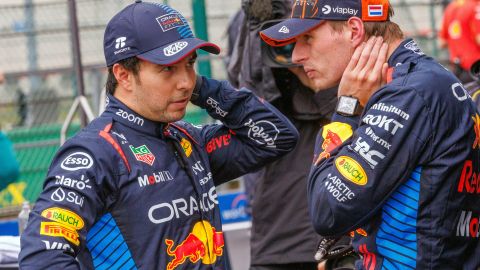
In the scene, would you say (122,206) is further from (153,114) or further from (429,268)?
(429,268)

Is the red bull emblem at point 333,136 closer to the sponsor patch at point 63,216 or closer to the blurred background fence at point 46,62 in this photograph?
the sponsor patch at point 63,216

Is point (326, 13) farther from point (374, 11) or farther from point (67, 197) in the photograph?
point (67, 197)

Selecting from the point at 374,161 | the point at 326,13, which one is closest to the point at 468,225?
the point at 374,161

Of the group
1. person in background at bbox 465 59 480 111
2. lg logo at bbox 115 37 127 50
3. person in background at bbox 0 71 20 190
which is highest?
lg logo at bbox 115 37 127 50

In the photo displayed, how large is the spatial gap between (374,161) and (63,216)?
3.49 ft

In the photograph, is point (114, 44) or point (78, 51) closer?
point (114, 44)

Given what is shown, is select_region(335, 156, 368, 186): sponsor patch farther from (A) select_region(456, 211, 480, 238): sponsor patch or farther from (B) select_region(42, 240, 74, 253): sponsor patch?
(B) select_region(42, 240, 74, 253): sponsor patch

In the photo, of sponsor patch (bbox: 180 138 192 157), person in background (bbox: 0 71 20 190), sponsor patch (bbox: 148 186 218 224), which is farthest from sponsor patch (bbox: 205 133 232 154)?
person in background (bbox: 0 71 20 190)

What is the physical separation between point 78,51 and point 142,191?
2773mm

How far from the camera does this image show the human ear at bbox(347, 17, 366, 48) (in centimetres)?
341

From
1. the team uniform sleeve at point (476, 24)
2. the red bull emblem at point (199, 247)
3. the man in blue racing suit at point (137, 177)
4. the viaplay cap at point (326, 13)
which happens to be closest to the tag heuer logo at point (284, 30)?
the viaplay cap at point (326, 13)

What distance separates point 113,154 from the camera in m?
3.40

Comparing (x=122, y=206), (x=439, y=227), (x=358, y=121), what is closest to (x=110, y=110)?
(x=122, y=206)

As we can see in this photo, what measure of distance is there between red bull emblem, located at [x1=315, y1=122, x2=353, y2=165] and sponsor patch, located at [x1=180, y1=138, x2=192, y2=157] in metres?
0.60
